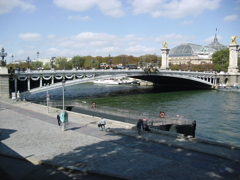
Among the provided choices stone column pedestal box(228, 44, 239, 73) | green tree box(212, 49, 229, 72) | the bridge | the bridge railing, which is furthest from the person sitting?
green tree box(212, 49, 229, 72)

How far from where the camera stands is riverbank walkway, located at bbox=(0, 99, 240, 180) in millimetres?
11594

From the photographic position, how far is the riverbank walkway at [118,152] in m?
11.6

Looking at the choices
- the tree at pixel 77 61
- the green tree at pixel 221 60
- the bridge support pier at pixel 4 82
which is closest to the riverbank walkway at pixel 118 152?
the bridge support pier at pixel 4 82

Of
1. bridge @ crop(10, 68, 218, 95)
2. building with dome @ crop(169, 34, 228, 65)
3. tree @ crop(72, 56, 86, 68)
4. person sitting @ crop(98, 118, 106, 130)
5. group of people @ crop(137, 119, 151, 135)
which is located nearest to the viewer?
group of people @ crop(137, 119, 151, 135)

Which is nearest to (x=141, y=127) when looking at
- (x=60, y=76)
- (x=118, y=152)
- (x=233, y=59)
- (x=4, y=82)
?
(x=118, y=152)

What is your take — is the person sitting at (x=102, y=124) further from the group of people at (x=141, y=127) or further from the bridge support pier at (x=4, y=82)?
the bridge support pier at (x=4, y=82)

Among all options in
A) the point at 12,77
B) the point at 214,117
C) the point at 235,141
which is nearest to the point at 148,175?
the point at 235,141

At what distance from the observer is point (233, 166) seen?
12164 millimetres

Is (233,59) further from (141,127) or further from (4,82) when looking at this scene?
(141,127)

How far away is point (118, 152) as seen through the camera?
14.2 meters

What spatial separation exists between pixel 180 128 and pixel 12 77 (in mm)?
26032

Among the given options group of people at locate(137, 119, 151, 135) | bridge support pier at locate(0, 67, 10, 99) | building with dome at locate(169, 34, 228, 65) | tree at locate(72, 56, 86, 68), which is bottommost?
group of people at locate(137, 119, 151, 135)

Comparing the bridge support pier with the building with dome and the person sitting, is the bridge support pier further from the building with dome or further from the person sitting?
the building with dome

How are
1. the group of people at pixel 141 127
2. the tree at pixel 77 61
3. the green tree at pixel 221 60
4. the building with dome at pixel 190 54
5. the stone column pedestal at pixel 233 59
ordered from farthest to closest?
the building with dome at pixel 190 54 → the green tree at pixel 221 60 → the tree at pixel 77 61 → the stone column pedestal at pixel 233 59 → the group of people at pixel 141 127
